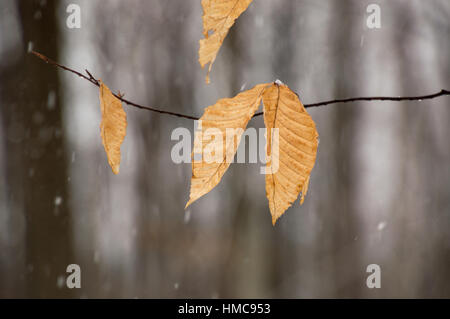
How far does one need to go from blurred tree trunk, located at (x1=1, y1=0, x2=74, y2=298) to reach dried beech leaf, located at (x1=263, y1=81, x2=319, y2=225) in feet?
5.60

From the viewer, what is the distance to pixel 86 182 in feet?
7.34

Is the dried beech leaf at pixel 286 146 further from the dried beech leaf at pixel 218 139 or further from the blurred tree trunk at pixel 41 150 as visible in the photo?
the blurred tree trunk at pixel 41 150

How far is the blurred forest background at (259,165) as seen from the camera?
2219 millimetres

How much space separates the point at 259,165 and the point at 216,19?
7.01ft

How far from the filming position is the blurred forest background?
2.22 metres

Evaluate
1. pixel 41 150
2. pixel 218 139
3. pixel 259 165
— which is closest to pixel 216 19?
pixel 218 139

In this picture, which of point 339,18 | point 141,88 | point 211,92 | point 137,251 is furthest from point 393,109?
point 137,251

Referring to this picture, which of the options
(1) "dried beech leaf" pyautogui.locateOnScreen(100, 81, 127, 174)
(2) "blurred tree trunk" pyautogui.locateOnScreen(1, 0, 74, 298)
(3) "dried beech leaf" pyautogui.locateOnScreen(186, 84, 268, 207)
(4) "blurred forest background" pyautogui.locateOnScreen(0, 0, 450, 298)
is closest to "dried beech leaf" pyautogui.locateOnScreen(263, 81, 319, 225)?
(3) "dried beech leaf" pyautogui.locateOnScreen(186, 84, 268, 207)

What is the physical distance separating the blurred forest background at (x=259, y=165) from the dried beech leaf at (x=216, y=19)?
1812 millimetres

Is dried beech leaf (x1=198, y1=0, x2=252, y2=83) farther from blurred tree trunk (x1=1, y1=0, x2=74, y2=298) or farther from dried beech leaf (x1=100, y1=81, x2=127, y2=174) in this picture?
blurred tree trunk (x1=1, y1=0, x2=74, y2=298)

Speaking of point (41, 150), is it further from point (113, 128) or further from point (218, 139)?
point (218, 139)

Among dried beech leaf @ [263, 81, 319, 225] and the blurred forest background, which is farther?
the blurred forest background

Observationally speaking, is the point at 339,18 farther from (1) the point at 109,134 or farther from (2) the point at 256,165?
(1) the point at 109,134

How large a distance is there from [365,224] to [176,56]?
161 cm
